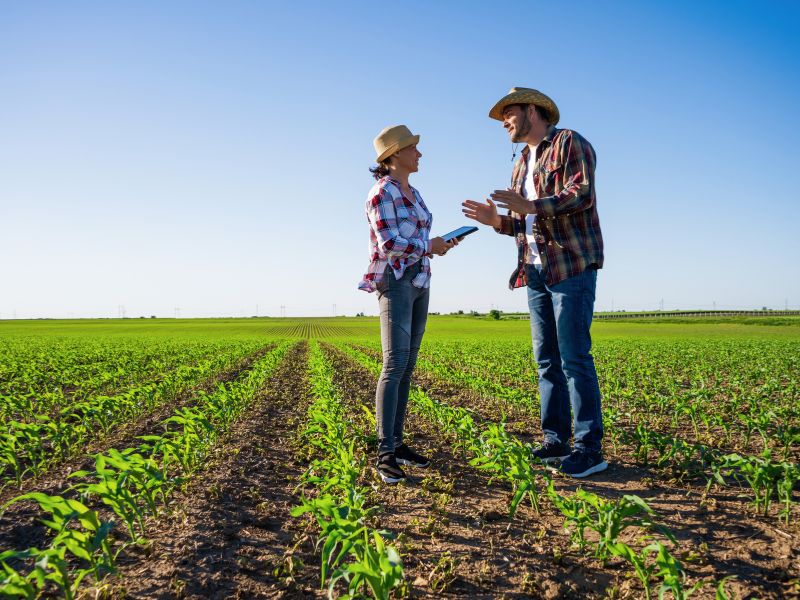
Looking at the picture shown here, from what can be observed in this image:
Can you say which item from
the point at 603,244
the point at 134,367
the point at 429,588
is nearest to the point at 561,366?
the point at 603,244

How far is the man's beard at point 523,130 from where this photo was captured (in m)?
4.09

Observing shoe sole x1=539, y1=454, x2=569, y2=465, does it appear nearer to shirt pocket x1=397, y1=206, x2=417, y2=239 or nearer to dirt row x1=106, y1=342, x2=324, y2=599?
dirt row x1=106, y1=342, x2=324, y2=599

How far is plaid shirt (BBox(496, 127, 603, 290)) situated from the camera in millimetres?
3678

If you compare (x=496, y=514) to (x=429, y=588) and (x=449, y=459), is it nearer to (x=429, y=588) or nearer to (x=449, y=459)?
(x=429, y=588)

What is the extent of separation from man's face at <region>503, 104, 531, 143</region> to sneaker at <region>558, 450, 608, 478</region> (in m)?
2.62

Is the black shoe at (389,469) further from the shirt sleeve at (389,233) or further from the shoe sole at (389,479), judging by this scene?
the shirt sleeve at (389,233)

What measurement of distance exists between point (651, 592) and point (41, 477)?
183 inches

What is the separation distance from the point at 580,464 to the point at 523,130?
2.74 meters

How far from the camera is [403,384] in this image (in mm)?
4023

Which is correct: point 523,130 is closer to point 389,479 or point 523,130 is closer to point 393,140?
point 393,140

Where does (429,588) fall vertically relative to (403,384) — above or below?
below

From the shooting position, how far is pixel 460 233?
4.07 m

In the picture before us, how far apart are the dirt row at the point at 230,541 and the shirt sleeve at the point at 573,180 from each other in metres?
2.77

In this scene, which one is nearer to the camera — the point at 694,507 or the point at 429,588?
the point at 429,588
